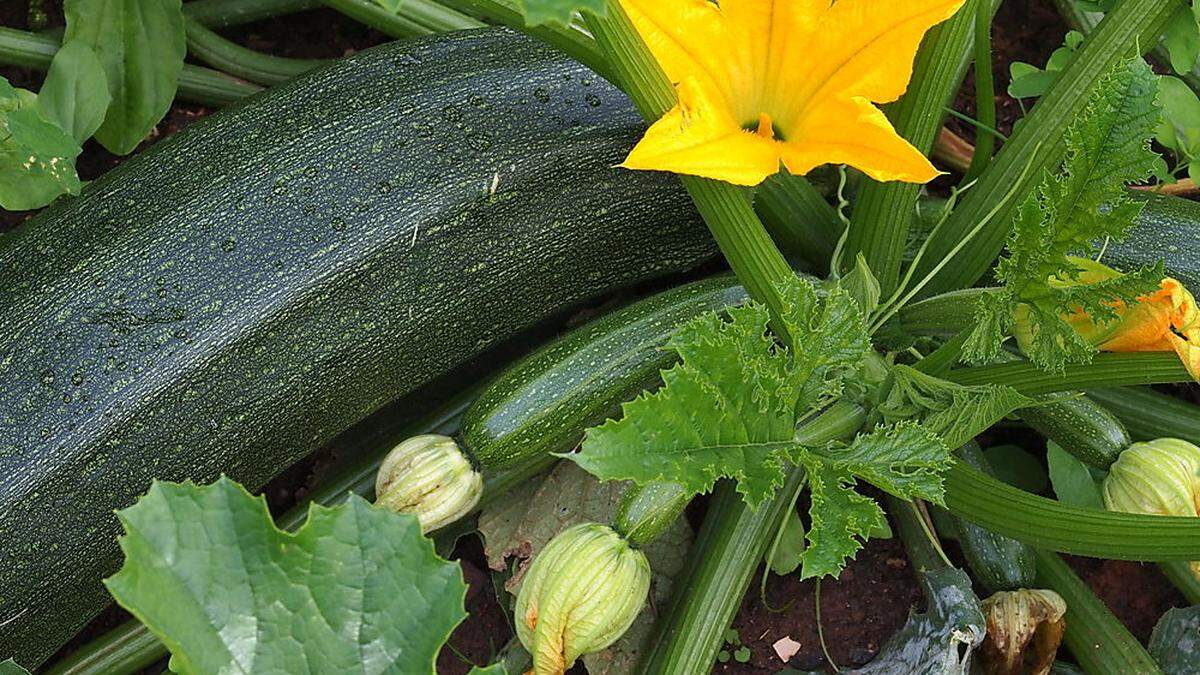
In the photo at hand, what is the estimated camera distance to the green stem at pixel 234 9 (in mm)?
2416

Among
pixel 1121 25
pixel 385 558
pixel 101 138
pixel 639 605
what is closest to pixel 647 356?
pixel 639 605

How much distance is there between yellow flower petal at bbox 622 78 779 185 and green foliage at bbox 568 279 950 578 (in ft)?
0.55

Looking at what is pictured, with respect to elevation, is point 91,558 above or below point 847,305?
below

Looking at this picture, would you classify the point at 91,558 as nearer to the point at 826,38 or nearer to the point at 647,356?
the point at 647,356

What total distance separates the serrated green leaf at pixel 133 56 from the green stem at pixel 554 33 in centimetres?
68

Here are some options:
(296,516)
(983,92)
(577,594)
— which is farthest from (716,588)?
(983,92)

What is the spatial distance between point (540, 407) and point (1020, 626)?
80 cm

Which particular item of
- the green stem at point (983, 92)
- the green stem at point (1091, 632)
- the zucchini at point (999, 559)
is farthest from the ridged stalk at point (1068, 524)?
the green stem at point (983, 92)

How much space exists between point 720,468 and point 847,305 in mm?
239

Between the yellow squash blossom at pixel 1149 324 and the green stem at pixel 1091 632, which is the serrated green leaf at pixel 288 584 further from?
the green stem at pixel 1091 632

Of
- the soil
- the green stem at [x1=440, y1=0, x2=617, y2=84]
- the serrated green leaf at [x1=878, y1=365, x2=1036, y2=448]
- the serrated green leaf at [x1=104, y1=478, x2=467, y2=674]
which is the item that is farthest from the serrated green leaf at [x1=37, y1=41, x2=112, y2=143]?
the serrated green leaf at [x1=878, y1=365, x2=1036, y2=448]

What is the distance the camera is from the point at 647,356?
196 centimetres

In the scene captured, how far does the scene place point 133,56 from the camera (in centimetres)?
221

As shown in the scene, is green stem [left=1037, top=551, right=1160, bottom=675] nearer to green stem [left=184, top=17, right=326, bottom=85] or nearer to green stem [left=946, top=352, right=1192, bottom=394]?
green stem [left=946, top=352, right=1192, bottom=394]
